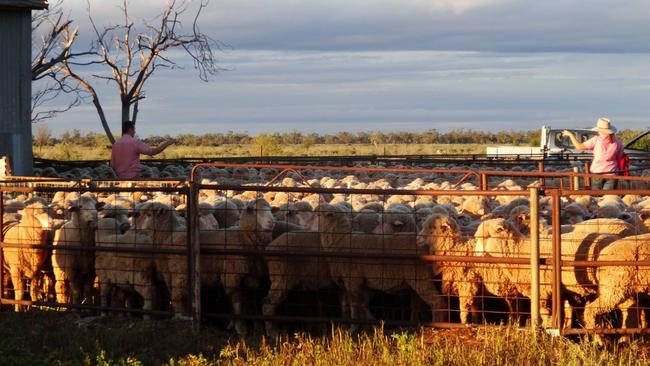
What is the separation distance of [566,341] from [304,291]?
3.16 meters

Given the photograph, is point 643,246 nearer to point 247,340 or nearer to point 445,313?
point 445,313

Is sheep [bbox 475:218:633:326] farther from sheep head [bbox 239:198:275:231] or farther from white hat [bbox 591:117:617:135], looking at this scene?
white hat [bbox 591:117:617:135]

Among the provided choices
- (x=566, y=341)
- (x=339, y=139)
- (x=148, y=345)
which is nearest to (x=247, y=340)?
(x=148, y=345)

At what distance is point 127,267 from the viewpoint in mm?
12164

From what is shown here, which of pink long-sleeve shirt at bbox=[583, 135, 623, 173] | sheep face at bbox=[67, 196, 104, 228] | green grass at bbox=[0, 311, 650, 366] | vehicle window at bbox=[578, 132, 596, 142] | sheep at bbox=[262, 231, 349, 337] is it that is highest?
vehicle window at bbox=[578, 132, 596, 142]

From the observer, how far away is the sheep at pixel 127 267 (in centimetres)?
1205

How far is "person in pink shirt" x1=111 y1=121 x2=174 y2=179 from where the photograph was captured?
1738cm

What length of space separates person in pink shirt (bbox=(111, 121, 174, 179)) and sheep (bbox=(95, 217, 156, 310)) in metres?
4.88

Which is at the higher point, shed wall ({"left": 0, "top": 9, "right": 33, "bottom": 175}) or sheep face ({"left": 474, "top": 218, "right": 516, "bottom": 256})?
shed wall ({"left": 0, "top": 9, "right": 33, "bottom": 175})

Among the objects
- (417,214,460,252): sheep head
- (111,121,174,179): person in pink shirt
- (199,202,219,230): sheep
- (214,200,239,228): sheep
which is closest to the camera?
(417,214,460,252): sheep head

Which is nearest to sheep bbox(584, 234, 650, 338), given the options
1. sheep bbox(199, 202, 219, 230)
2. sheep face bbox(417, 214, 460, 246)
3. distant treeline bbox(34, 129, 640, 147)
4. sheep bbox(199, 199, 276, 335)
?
sheep face bbox(417, 214, 460, 246)

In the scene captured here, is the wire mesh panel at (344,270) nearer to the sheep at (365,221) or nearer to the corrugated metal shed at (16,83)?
the sheep at (365,221)

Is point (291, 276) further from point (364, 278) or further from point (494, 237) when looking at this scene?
point (494, 237)

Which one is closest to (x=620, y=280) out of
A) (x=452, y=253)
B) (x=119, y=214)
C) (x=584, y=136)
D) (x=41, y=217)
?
(x=452, y=253)
